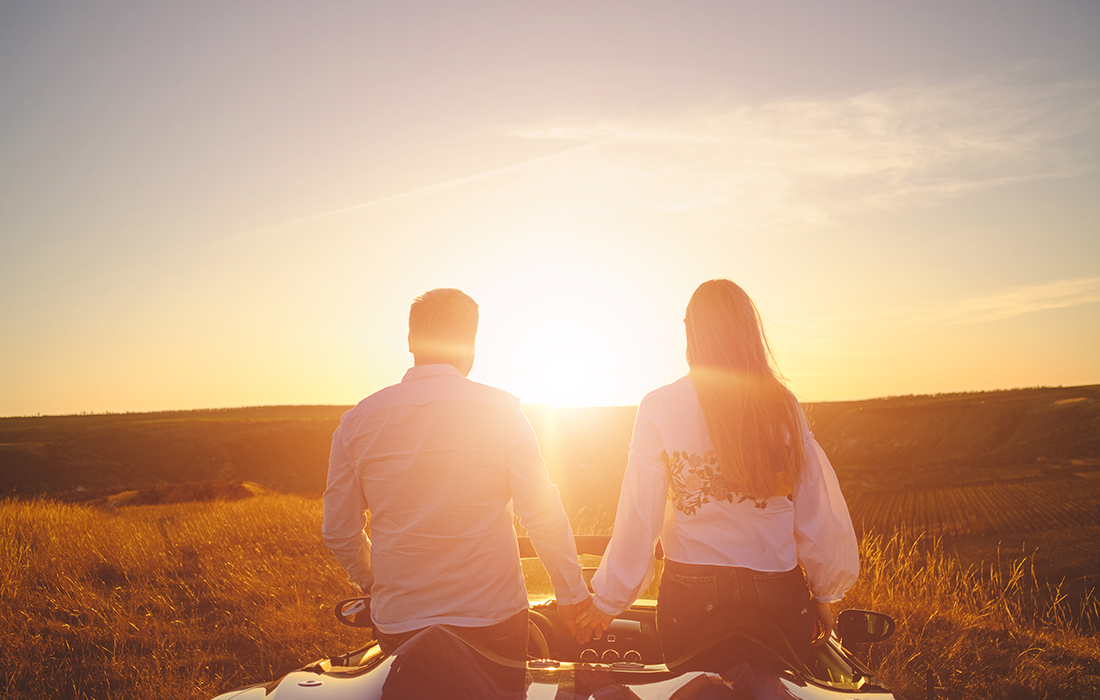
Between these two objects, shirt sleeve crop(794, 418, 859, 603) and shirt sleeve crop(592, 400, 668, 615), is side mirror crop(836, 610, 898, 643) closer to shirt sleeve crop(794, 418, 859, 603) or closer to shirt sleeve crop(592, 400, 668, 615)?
shirt sleeve crop(794, 418, 859, 603)

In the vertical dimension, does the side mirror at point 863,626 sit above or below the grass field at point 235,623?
above

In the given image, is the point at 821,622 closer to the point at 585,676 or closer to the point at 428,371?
the point at 585,676

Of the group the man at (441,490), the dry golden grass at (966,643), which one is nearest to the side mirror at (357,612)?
the man at (441,490)

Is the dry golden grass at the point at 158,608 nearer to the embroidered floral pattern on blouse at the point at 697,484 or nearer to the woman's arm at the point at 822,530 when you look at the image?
the embroidered floral pattern on blouse at the point at 697,484

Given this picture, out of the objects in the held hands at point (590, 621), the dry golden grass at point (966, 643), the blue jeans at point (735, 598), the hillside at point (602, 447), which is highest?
the blue jeans at point (735, 598)

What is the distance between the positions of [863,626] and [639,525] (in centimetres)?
93

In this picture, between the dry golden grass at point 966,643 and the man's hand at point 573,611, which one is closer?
the man's hand at point 573,611

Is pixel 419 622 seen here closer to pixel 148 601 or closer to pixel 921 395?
pixel 148 601

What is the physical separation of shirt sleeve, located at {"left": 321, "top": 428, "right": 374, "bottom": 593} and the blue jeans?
1389 millimetres

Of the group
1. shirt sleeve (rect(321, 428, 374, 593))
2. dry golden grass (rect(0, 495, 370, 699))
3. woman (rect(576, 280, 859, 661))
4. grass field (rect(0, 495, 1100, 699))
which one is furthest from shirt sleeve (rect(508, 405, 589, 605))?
dry golden grass (rect(0, 495, 370, 699))

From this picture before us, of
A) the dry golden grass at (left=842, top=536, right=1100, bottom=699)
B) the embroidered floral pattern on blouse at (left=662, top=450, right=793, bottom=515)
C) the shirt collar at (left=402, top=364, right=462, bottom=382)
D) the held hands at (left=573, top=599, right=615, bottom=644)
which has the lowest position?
the dry golden grass at (left=842, top=536, right=1100, bottom=699)

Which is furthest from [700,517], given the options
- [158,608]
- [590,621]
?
[158,608]

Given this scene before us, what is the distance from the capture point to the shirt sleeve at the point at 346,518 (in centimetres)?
269

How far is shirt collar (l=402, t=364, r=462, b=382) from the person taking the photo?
265 cm
